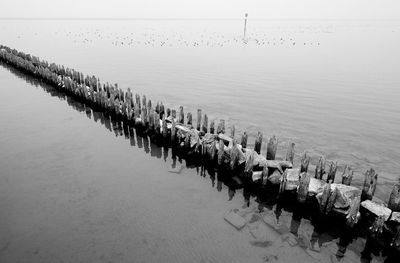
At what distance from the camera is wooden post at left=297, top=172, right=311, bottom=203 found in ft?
24.7

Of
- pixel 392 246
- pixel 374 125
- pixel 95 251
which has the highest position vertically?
pixel 374 125

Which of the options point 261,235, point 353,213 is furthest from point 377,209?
point 261,235

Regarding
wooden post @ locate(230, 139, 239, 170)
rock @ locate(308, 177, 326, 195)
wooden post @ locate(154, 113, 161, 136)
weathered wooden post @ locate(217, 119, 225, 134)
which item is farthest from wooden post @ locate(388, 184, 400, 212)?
wooden post @ locate(154, 113, 161, 136)

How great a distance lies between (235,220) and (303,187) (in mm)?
2137

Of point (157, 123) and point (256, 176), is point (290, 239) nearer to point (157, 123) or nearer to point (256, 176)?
point (256, 176)

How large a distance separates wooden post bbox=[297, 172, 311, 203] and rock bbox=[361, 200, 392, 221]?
56.7 inches

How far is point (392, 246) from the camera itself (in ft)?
21.1

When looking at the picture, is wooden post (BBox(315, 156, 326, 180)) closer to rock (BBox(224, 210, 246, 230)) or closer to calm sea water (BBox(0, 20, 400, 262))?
calm sea water (BBox(0, 20, 400, 262))

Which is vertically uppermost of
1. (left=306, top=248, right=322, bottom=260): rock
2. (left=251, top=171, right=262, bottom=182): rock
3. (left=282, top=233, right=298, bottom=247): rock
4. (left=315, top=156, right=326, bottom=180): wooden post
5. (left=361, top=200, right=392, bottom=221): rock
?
(left=315, top=156, right=326, bottom=180): wooden post

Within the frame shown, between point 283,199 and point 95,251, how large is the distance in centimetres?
546

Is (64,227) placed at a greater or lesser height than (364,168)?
lesser

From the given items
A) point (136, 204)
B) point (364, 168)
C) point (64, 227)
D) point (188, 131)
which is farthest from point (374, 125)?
point (64, 227)

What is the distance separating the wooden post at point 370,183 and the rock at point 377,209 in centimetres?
40

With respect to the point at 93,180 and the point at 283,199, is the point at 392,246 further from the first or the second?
the point at 93,180
